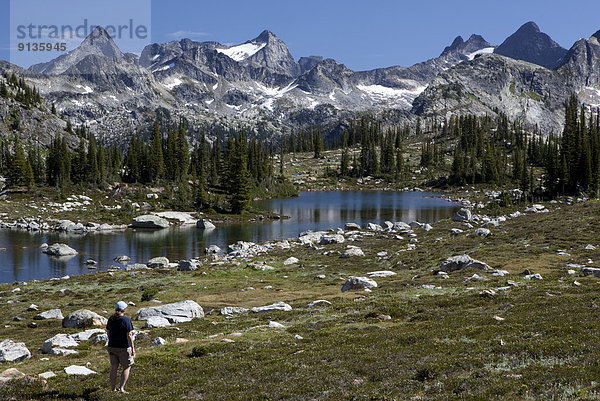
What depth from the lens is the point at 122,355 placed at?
1528 cm

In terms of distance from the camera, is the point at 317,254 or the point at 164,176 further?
A: the point at 164,176

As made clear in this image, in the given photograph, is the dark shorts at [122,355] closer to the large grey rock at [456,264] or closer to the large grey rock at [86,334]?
the large grey rock at [86,334]

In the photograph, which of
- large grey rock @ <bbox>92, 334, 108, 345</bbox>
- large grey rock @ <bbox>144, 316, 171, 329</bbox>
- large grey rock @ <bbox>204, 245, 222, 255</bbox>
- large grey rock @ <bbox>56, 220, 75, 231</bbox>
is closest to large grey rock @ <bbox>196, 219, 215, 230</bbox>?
large grey rock @ <bbox>56, 220, 75, 231</bbox>

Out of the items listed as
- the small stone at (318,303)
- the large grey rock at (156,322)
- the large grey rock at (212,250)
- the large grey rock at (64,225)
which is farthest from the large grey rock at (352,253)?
the large grey rock at (64,225)

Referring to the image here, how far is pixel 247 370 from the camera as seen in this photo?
16.5 metres

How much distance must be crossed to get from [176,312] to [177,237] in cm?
5420

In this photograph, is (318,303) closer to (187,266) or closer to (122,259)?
(187,266)

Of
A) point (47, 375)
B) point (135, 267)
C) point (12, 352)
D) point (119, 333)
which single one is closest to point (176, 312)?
point (12, 352)

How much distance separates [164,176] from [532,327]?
130 metres

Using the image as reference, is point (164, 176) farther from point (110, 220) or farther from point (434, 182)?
point (434, 182)

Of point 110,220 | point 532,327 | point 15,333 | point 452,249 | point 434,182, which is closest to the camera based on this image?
point 532,327

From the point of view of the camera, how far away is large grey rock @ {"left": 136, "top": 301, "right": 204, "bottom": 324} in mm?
28142

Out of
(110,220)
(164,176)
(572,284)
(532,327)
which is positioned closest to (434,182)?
(164,176)

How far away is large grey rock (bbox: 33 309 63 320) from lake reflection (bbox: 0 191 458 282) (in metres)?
22.4
